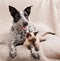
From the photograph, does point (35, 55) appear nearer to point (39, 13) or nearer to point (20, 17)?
point (20, 17)

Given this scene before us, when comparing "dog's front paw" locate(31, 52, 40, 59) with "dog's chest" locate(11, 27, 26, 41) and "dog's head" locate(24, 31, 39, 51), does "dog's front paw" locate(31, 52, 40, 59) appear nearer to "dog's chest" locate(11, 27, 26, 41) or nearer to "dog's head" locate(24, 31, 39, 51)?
"dog's head" locate(24, 31, 39, 51)

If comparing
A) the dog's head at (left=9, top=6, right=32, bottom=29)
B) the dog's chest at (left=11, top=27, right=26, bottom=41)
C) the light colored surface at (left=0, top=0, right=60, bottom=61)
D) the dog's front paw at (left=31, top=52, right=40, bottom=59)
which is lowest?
the dog's front paw at (left=31, top=52, right=40, bottom=59)

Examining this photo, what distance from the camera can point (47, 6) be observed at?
7.61 ft

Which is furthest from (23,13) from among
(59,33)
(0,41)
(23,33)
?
(59,33)

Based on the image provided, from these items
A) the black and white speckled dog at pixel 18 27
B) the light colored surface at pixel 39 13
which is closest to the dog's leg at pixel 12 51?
the black and white speckled dog at pixel 18 27

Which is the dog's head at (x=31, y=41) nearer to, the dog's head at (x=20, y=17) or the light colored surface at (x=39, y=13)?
the dog's head at (x=20, y=17)

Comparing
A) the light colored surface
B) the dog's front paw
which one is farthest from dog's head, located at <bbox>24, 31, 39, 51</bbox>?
the light colored surface

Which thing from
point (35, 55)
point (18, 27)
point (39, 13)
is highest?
point (39, 13)

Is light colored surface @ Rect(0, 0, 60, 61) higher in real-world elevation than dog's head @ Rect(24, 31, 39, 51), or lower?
higher

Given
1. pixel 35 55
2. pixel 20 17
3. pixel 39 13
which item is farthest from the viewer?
pixel 39 13

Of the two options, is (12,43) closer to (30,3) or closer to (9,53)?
(9,53)

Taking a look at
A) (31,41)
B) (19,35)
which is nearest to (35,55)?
(31,41)

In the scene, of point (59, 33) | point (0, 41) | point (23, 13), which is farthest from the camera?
point (59, 33)

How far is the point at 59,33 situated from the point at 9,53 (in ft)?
2.55
